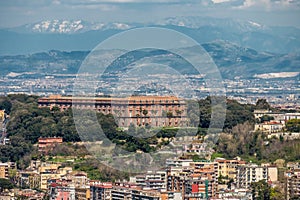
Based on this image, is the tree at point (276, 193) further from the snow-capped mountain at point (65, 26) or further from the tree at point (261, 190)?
the snow-capped mountain at point (65, 26)

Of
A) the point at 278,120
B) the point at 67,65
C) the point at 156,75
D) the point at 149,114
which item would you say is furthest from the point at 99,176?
the point at 67,65

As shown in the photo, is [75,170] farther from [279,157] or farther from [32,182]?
[279,157]

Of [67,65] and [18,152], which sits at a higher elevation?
[67,65]

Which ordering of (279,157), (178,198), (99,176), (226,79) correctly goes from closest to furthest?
(178,198) → (99,176) → (279,157) → (226,79)

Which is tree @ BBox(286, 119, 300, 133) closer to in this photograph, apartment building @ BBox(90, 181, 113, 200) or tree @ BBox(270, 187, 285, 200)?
tree @ BBox(270, 187, 285, 200)

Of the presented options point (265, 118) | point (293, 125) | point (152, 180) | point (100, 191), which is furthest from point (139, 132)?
point (100, 191)

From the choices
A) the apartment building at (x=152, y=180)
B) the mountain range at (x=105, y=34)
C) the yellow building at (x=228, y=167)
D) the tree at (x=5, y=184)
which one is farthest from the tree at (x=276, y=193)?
the mountain range at (x=105, y=34)

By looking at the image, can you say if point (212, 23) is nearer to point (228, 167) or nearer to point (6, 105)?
point (6, 105)

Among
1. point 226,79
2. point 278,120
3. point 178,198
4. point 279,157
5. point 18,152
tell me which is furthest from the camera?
point 226,79
